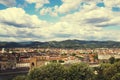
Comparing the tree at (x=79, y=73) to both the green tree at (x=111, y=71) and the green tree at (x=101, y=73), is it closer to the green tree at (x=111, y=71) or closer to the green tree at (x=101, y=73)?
the green tree at (x=101, y=73)

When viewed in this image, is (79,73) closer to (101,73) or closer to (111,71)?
(111,71)

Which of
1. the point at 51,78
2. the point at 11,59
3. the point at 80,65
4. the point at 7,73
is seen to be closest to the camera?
the point at 51,78

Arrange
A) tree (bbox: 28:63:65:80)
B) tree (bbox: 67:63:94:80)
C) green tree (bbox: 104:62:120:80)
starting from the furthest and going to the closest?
green tree (bbox: 104:62:120:80) < tree (bbox: 67:63:94:80) < tree (bbox: 28:63:65:80)

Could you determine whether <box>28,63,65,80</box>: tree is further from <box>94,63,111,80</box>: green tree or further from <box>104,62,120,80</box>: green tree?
<box>104,62,120,80</box>: green tree

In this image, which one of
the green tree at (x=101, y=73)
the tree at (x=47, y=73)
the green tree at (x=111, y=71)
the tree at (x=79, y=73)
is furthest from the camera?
the green tree at (x=101, y=73)

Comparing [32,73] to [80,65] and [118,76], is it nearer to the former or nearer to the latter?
[80,65]

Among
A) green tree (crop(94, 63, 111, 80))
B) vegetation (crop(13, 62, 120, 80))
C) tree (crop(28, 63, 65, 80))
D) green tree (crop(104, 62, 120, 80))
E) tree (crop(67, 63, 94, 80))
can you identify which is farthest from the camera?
green tree (crop(94, 63, 111, 80))

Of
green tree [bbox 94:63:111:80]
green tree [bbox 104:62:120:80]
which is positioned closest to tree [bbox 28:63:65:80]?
green tree [bbox 94:63:111:80]

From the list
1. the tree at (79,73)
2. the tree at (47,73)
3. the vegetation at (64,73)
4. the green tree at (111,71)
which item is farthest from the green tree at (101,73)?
the tree at (47,73)

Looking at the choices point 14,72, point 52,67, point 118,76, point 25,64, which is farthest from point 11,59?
point 118,76

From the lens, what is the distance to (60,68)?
208 ft

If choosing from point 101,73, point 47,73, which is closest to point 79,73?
point 47,73

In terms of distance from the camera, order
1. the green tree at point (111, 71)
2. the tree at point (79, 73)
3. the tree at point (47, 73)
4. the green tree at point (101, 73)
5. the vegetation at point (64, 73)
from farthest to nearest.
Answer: the green tree at point (101, 73)
the green tree at point (111, 71)
the tree at point (79, 73)
the vegetation at point (64, 73)
the tree at point (47, 73)

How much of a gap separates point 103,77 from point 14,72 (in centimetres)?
3980
